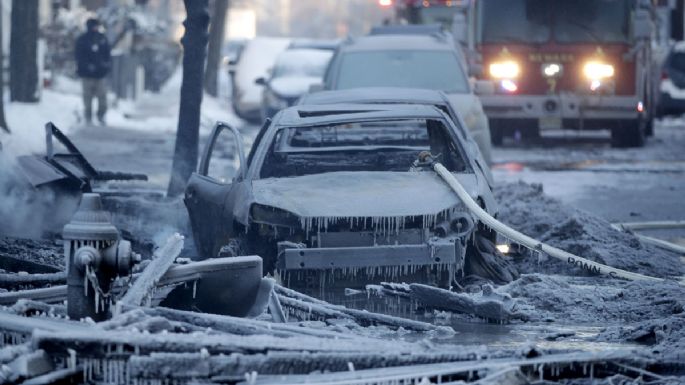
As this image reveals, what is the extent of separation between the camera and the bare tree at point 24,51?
84.8ft

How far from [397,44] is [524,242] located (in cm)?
878

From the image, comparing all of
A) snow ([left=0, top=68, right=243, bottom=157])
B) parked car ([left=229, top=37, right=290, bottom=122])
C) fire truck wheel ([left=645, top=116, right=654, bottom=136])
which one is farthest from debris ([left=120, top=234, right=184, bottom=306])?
parked car ([left=229, top=37, right=290, bottom=122])

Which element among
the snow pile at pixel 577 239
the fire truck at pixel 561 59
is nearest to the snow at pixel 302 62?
the fire truck at pixel 561 59

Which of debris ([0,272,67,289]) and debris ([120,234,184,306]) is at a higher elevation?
debris ([120,234,184,306])

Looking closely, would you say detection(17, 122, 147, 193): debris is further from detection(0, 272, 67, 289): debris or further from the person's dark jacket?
the person's dark jacket

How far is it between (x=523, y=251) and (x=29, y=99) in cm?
1751

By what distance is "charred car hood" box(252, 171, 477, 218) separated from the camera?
9750 mm

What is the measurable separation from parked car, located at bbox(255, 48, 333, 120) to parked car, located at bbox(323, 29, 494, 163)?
821cm

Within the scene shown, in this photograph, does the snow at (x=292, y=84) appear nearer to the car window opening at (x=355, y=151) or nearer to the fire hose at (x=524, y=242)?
the car window opening at (x=355, y=151)

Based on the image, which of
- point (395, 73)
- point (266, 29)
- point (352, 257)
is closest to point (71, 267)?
point (352, 257)

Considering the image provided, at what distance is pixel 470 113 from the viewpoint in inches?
647

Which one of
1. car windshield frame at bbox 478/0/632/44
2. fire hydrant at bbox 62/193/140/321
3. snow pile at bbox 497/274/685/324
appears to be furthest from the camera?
car windshield frame at bbox 478/0/632/44

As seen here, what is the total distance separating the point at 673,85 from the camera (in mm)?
33312

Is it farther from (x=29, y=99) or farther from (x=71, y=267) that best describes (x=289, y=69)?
(x=71, y=267)
